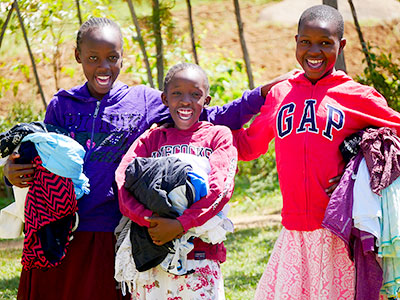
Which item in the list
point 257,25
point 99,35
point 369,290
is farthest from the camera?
point 257,25

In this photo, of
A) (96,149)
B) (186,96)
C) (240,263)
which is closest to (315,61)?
(186,96)

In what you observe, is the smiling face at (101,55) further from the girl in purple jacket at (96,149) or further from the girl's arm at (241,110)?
the girl's arm at (241,110)

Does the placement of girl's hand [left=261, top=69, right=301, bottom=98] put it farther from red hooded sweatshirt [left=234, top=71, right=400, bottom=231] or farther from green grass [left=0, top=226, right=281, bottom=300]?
green grass [left=0, top=226, right=281, bottom=300]

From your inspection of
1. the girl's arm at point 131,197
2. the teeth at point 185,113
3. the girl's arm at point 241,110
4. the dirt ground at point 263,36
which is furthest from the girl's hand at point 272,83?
the dirt ground at point 263,36

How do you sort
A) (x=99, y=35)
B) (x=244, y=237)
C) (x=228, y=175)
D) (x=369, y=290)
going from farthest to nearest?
1. (x=244, y=237)
2. (x=99, y=35)
3. (x=228, y=175)
4. (x=369, y=290)

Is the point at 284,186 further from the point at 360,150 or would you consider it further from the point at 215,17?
the point at 215,17

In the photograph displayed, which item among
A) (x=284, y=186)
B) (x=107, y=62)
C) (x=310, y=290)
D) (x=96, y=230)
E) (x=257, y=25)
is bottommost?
(x=310, y=290)

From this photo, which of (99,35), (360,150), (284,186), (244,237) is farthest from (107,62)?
(244,237)

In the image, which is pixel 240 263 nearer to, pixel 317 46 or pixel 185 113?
pixel 185 113

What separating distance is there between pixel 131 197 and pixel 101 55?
735 mm

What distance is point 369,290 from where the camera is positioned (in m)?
2.91

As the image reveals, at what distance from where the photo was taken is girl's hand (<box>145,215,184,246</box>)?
117 inches

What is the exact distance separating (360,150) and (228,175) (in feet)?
1.99

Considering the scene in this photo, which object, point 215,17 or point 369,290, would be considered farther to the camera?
point 215,17
